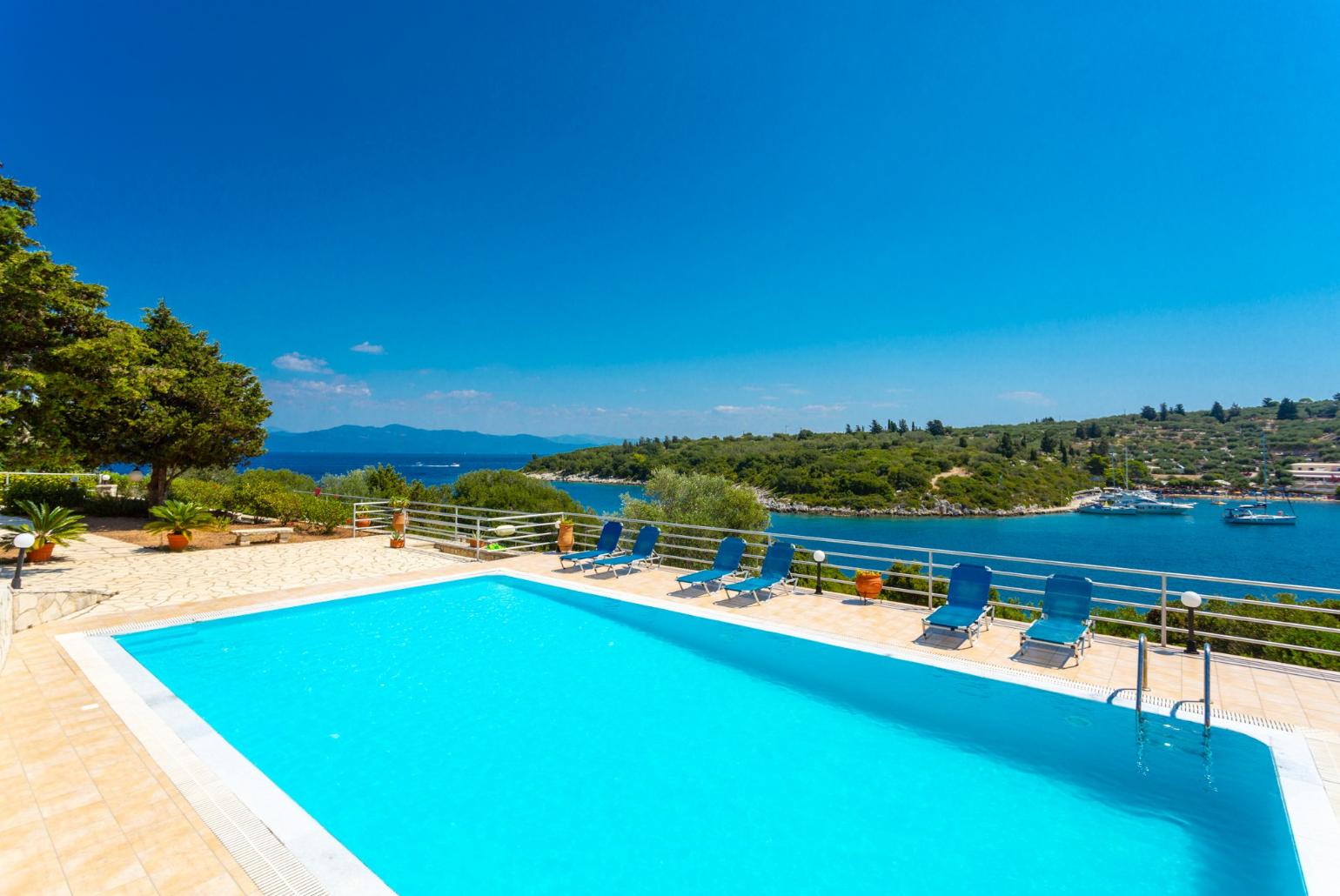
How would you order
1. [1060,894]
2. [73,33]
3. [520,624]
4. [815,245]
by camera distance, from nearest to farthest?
[1060,894] → [520,624] → [73,33] → [815,245]

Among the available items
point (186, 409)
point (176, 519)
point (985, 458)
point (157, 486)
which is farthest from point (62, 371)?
point (985, 458)

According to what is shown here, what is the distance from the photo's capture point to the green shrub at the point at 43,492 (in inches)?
671

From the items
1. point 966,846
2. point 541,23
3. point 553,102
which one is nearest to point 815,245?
point 553,102

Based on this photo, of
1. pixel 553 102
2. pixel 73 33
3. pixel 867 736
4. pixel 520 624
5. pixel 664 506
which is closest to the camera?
pixel 867 736

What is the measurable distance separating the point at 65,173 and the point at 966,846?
28729 millimetres

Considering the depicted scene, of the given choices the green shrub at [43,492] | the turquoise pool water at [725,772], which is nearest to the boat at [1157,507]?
the turquoise pool water at [725,772]

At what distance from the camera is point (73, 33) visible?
42.6 feet

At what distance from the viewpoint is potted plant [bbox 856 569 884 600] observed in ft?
30.0

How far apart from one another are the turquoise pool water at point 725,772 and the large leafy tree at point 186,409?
1170 centimetres

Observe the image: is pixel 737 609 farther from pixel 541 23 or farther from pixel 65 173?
pixel 65 173

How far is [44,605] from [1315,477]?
10329 centimetres

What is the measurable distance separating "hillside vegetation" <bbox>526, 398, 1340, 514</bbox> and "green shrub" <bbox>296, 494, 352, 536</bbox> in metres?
48.4

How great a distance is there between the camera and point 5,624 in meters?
6.47

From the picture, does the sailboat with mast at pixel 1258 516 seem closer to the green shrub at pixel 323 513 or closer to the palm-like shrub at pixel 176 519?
the green shrub at pixel 323 513
